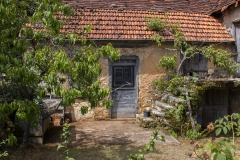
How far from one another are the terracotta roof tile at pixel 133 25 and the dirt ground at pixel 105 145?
10.5 feet

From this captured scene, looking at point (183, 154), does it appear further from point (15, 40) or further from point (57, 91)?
point (15, 40)

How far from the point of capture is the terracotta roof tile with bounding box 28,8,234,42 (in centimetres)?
908

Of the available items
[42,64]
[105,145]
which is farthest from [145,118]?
[42,64]

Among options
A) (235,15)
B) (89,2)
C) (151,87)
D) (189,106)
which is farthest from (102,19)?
(235,15)

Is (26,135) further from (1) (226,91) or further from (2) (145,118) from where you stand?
(1) (226,91)

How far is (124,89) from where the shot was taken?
31.4ft

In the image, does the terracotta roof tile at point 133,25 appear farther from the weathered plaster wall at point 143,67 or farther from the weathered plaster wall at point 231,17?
the weathered plaster wall at point 143,67

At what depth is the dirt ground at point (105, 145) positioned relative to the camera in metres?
5.69

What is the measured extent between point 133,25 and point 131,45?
825mm

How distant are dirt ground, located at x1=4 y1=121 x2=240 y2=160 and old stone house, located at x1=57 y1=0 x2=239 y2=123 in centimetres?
123

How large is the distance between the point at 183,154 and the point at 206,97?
3.62 m

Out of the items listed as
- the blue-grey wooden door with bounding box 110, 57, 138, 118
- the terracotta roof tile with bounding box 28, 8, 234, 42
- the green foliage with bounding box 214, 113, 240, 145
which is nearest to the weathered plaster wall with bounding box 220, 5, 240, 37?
the terracotta roof tile with bounding box 28, 8, 234, 42

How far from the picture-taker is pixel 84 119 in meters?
9.18

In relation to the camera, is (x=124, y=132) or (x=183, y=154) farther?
(x=124, y=132)
